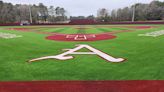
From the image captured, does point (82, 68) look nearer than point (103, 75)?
No

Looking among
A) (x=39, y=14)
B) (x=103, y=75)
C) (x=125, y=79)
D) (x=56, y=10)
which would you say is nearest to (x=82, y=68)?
(x=103, y=75)

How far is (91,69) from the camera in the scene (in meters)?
9.22

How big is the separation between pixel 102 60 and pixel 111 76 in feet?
9.02

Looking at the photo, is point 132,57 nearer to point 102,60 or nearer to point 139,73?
point 102,60
